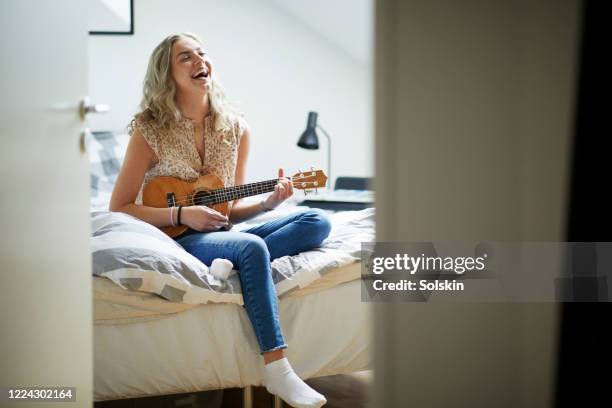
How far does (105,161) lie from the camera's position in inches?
128

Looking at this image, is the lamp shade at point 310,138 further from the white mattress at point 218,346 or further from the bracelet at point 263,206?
the white mattress at point 218,346

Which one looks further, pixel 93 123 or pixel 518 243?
pixel 93 123

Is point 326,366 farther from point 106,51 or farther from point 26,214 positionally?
point 106,51

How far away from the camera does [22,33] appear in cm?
119

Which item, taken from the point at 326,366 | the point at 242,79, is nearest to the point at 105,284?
the point at 326,366

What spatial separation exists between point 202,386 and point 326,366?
0.99 ft

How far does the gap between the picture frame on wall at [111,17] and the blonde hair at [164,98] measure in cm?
136

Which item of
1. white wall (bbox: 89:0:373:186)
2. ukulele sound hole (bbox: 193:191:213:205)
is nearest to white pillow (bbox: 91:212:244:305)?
ukulele sound hole (bbox: 193:191:213:205)

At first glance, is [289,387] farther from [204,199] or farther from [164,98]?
[164,98]

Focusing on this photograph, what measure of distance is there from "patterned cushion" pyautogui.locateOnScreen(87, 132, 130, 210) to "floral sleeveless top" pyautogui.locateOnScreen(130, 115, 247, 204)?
957 millimetres

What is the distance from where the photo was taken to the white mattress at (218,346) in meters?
1.63

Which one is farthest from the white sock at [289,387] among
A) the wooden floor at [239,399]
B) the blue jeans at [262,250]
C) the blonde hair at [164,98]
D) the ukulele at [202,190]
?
the blonde hair at [164,98]

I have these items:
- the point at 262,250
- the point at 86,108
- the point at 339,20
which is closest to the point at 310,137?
the point at 339,20

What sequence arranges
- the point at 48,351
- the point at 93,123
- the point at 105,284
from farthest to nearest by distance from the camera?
the point at 93,123 → the point at 105,284 → the point at 48,351
